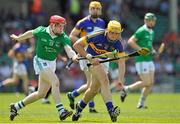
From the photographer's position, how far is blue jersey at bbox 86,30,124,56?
18078mm

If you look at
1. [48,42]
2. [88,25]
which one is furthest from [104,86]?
[88,25]

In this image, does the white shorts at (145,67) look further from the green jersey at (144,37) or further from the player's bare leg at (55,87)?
the player's bare leg at (55,87)

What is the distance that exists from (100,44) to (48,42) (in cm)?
130

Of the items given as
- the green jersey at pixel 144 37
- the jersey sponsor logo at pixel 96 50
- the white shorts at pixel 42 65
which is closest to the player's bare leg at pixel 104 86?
the jersey sponsor logo at pixel 96 50

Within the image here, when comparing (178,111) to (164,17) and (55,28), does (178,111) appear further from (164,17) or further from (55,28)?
(164,17)

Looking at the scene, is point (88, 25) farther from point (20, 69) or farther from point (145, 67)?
point (20, 69)

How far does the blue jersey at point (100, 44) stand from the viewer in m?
18.1

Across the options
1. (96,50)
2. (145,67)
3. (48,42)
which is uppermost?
(48,42)

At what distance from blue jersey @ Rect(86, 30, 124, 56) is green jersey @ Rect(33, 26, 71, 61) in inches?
27.7

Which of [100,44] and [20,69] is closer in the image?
[100,44]

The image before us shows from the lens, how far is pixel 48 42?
18750 mm

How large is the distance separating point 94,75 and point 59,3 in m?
26.5

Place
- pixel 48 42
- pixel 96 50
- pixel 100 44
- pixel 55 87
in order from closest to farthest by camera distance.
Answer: pixel 100 44
pixel 96 50
pixel 55 87
pixel 48 42

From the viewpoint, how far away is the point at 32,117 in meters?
19.5
